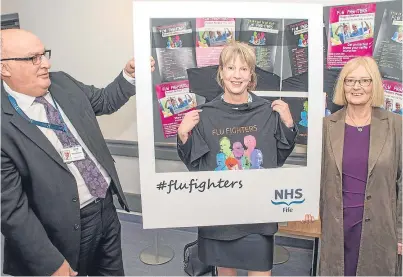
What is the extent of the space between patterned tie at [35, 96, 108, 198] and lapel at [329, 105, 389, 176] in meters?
1.03

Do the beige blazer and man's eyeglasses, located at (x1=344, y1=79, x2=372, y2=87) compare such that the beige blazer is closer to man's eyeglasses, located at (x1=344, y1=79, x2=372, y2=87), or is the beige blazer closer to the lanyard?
man's eyeglasses, located at (x1=344, y1=79, x2=372, y2=87)

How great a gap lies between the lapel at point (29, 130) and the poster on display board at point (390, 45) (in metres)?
1.60

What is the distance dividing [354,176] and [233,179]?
0.56 m

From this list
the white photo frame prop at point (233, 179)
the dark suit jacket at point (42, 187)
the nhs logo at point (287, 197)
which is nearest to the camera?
the dark suit jacket at point (42, 187)

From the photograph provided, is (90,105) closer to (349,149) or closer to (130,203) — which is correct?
(349,149)

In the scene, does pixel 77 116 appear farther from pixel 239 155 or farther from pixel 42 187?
pixel 239 155

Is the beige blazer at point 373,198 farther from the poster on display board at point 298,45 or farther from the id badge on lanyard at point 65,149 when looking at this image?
the id badge on lanyard at point 65,149

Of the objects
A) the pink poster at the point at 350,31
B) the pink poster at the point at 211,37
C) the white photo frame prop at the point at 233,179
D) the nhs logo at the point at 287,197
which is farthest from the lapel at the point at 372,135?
the pink poster at the point at 211,37

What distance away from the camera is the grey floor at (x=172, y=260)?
8.70 feet

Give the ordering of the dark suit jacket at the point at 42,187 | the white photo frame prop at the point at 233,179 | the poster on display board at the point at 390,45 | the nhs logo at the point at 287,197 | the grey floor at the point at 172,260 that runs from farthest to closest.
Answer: the grey floor at the point at 172,260, the poster on display board at the point at 390,45, the nhs logo at the point at 287,197, the white photo frame prop at the point at 233,179, the dark suit jacket at the point at 42,187

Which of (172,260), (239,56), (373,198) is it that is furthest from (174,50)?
(172,260)

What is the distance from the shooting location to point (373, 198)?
6.10 feet

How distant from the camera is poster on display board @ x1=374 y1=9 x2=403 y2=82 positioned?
202cm

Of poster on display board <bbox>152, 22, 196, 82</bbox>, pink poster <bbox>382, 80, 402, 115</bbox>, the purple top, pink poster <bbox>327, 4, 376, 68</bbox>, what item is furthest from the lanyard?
pink poster <bbox>382, 80, 402, 115</bbox>
